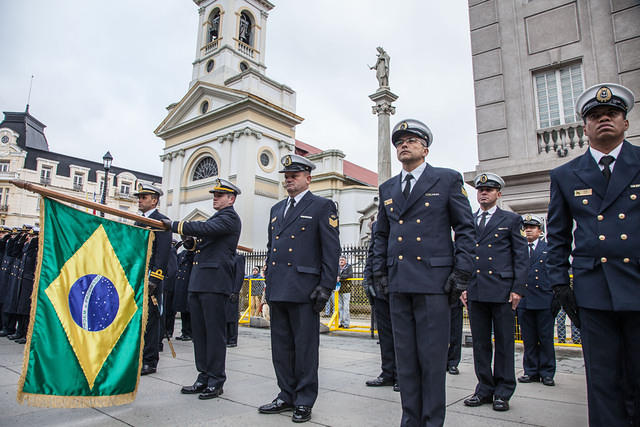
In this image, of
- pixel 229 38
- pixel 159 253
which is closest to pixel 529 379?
pixel 159 253

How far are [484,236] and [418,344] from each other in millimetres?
1981

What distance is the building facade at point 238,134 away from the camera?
28672mm

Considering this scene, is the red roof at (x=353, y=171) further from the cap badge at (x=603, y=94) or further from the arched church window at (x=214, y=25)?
the cap badge at (x=603, y=94)

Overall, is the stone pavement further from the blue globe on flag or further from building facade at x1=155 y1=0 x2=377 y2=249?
building facade at x1=155 y1=0 x2=377 y2=249

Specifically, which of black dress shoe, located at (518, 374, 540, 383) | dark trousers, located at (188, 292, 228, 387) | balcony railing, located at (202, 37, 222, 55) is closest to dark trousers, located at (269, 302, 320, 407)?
dark trousers, located at (188, 292, 228, 387)

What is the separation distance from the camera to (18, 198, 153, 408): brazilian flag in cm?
325

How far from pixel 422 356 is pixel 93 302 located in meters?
2.68

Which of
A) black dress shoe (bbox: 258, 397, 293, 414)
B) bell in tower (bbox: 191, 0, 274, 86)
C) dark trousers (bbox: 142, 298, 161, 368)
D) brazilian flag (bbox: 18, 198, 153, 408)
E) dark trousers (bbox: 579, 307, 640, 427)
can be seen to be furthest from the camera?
bell in tower (bbox: 191, 0, 274, 86)

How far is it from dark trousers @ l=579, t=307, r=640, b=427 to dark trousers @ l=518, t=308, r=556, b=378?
276 centimetres

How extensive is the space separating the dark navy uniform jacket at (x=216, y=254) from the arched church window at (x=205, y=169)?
87.2ft

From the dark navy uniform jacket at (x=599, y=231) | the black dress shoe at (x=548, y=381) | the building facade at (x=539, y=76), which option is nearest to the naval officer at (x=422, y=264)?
the dark navy uniform jacket at (x=599, y=231)

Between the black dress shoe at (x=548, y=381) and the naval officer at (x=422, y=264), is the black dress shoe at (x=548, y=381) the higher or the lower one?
the lower one

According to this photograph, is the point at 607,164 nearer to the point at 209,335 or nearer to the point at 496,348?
the point at 496,348

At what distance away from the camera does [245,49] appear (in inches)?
1341
